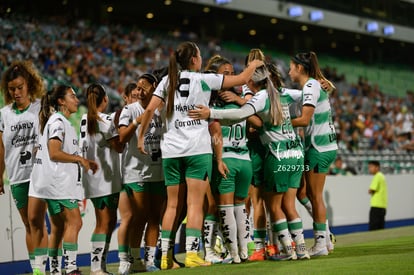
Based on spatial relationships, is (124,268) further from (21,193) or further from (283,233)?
(283,233)

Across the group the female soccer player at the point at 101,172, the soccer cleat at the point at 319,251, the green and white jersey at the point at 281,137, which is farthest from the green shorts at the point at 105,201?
the soccer cleat at the point at 319,251

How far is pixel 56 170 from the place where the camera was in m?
8.31

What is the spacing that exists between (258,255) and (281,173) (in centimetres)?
102

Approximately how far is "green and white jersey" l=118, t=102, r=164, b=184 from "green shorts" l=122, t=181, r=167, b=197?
0.12 feet

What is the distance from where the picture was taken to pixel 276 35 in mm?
40594

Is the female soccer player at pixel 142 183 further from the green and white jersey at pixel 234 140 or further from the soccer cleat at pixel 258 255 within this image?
the soccer cleat at pixel 258 255

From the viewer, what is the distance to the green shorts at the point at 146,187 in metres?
8.65

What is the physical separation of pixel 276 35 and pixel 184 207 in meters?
32.2

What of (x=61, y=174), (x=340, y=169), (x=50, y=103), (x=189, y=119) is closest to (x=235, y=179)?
(x=189, y=119)

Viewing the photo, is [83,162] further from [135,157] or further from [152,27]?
[152,27]

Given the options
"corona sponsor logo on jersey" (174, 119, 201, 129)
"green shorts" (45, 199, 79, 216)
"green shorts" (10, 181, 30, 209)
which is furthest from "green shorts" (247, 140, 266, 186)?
"green shorts" (10, 181, 30, 209)

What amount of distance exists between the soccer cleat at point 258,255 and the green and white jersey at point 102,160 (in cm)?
169

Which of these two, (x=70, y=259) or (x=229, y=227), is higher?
(x=229, y=227)

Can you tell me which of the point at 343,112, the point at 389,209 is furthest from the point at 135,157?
the point at 343,112
